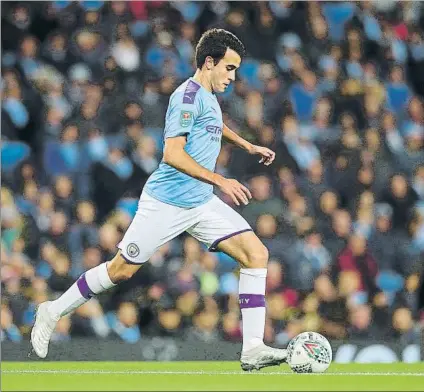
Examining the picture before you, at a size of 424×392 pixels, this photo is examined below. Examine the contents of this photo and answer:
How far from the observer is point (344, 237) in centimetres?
1227

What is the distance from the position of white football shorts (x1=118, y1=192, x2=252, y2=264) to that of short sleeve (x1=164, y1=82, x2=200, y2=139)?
0.60 m

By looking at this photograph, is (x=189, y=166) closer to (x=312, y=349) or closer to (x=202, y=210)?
(x=202, y=210)

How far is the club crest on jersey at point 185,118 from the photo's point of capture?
780 cm

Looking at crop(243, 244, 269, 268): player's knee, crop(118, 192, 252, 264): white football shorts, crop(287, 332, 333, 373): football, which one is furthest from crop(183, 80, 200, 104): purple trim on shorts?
crop(287, 332, 333, 373): football

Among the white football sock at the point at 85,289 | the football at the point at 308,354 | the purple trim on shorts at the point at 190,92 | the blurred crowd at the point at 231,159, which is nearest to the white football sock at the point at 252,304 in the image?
the football at the point at 308,354

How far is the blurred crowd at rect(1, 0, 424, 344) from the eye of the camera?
1141 centimetres

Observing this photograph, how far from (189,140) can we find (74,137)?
4901 millimetres

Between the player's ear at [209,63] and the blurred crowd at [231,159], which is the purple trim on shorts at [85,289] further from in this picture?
the blurred crowd at [231,159]

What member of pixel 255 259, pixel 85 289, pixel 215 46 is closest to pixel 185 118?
pixel 215 46

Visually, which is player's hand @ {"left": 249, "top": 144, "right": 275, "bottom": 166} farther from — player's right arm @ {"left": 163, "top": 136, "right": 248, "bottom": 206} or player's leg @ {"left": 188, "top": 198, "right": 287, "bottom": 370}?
player's right arm @ {"left": 163, "top": 136, "right": 248, "bottom": 206}

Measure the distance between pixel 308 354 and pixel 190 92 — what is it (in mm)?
1838

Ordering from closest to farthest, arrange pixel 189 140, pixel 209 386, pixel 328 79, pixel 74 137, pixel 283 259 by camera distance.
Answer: pixel 209 386, pixel 189 140, pixel 283 259, pixel 74 137, pixel 328 79

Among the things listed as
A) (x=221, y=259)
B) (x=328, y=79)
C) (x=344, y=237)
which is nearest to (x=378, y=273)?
(x=344, y=237)

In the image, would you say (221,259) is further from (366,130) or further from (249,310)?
(249,310)
